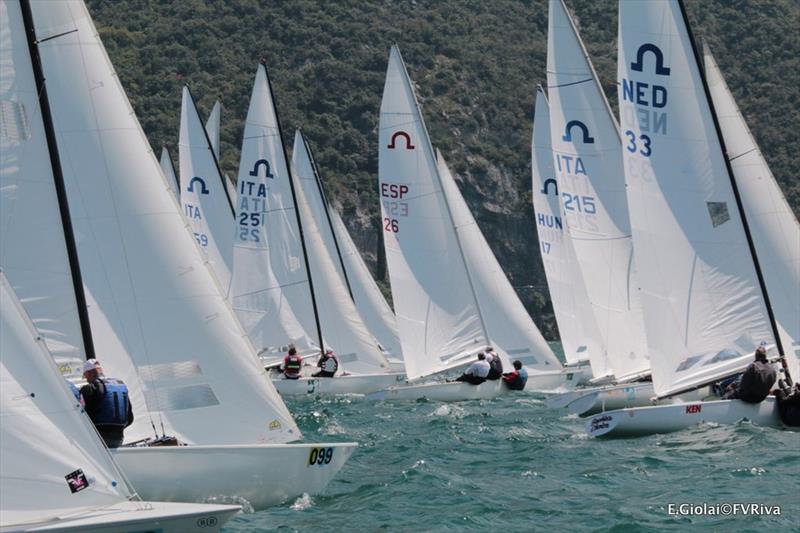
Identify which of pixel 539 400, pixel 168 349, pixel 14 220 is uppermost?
pixel 14 220

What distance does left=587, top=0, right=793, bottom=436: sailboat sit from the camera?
552 inches

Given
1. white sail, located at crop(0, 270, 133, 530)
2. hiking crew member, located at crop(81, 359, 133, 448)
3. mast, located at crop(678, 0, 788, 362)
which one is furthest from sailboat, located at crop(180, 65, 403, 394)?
white sail, located at crop(0, 270, 133, 530)

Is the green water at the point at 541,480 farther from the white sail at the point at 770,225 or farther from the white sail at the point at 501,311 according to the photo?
the white sail at the point at 501,311

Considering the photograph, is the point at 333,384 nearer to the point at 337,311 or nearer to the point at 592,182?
the point at 337,311

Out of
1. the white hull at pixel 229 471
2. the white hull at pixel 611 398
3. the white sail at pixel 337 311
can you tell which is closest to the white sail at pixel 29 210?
the white hull at pixel 229 471

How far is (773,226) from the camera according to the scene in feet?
47.6

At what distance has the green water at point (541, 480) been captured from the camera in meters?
9.18

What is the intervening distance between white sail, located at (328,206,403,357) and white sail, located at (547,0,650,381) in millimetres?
8039

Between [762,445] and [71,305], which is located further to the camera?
[762,445]

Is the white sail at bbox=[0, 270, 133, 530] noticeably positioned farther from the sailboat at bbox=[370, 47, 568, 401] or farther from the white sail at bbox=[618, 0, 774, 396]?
the sailboat at bbox=[370, 47, 568, 401]

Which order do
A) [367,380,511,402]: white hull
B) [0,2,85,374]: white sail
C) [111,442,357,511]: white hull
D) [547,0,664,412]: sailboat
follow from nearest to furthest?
[111,442,357,511]: white hull < [0,2,85,374]: white sail < [547,0,664,412]: sailboat < [367,380,511,402]: white hull

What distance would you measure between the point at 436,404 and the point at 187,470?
975 cm

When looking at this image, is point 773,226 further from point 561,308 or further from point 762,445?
point 561,308

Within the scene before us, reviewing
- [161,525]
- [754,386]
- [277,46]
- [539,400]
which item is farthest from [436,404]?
[277,46]
